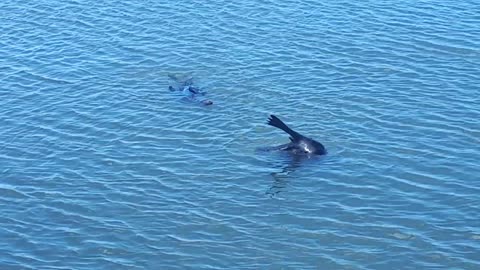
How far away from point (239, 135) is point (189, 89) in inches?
123

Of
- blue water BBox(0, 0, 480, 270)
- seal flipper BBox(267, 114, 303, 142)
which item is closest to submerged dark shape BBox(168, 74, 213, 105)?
blue water BBox(0, 0, 480, 270)

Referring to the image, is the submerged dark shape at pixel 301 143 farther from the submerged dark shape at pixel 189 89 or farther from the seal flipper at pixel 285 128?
the submerged dark shape at pixel 189 89

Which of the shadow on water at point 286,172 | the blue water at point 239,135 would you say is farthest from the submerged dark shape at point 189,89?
the shadow on water at point 286,172

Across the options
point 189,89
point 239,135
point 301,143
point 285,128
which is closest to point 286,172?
point 301,143

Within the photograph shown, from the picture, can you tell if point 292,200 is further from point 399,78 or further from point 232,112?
point 399,78

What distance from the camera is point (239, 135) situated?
26312 mm

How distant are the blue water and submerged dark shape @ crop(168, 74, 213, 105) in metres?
0.26

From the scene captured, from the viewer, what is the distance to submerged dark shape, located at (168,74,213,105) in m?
28.4

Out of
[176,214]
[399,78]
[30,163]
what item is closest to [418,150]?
[399,78]

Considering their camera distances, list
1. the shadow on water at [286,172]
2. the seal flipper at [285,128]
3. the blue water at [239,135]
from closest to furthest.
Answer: the blue water at [239,135] < the shadow on water at [286,172] < the seal flipper at [285,128]

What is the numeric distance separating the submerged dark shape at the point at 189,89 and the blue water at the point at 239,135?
0.26 metres

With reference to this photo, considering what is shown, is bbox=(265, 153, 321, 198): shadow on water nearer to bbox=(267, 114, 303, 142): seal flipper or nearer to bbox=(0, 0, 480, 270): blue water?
bbox=(0, 0, 480, 270): blue water

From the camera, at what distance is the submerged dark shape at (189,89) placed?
28.4 metres

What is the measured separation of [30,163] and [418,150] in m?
9.67
